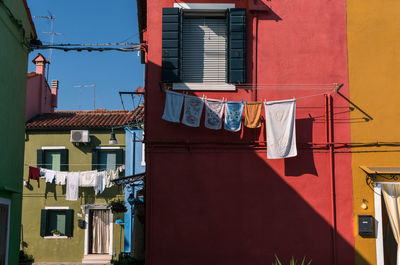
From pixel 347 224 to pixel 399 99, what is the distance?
2878mm

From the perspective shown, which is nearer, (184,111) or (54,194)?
(184,111)

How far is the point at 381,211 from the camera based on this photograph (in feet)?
35.7

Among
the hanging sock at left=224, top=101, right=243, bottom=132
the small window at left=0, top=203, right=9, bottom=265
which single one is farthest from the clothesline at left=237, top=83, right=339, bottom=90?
the small window at left=0, top=203, right=9, bottom=265

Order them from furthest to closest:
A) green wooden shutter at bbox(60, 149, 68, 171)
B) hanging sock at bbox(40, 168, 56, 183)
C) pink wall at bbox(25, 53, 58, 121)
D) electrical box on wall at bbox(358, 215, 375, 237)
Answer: pink wall at bbox(25, 53, 58, 121) < green wooden shutter at bbox(60, 149, 68, 171) < hanging sock at bbox(40, 168, 56, 183) < electrical box on wall at bbox(358, 215, 375, 237)

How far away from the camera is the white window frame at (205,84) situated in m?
11.2

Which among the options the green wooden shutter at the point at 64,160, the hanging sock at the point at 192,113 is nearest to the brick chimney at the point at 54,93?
the green wooden shutter at the point at 64,160

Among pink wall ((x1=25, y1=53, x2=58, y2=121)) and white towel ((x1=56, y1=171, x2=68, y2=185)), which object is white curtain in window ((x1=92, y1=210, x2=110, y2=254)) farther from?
pink wall ((x1=25, y1=53, x2=58, y2=121))

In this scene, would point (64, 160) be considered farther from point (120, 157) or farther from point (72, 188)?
point (120, 157)

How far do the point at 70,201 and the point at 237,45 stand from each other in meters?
16.9

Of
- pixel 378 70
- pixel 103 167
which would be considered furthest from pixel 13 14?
pixel 103 167

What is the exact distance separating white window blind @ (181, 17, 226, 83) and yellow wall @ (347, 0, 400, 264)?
9.03ft

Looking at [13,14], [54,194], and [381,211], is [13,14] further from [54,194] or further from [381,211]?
[54,194]

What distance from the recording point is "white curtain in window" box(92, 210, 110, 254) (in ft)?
84.2

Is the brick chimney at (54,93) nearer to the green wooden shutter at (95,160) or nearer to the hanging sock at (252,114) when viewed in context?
the green wooden shutter at (95,160)
